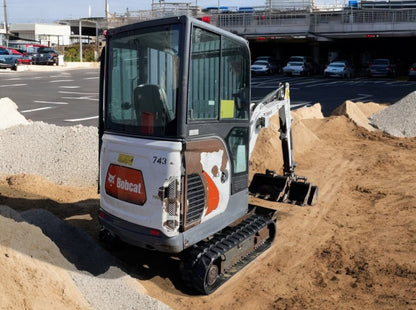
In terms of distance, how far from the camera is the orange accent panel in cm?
568

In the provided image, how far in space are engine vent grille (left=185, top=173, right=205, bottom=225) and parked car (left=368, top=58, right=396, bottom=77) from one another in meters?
39.8

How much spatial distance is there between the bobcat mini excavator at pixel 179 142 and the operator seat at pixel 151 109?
1 cm

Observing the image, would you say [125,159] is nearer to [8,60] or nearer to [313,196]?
[313,196]

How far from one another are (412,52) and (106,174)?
50.3 meters

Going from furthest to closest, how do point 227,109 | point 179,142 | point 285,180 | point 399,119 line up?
1. point 399,119
2. point 285,180
3. point 227,109
4. point 179,142

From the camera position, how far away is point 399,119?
16.8m

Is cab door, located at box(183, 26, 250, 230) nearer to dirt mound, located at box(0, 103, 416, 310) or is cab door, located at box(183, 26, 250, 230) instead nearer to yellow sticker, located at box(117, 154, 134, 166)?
yellow sticker, located at box(117, 154, 134, 166)

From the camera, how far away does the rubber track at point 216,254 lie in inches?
223

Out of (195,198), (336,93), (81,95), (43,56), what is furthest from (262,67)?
(195,198)

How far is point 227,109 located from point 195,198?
1176 millimetres

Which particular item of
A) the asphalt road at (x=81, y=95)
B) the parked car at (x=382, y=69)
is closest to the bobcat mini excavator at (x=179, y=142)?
the asphalt road at (x=81, y=95)

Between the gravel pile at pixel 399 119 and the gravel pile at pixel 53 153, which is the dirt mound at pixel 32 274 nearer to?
the gravel pile at pixel 53 153

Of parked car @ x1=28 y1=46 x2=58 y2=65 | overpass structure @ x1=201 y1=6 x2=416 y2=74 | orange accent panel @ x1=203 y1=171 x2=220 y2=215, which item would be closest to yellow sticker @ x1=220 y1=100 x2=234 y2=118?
orange accent panel @ x1=203 y1=171 x2=220 y2=215

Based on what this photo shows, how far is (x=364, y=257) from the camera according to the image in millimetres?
6887
